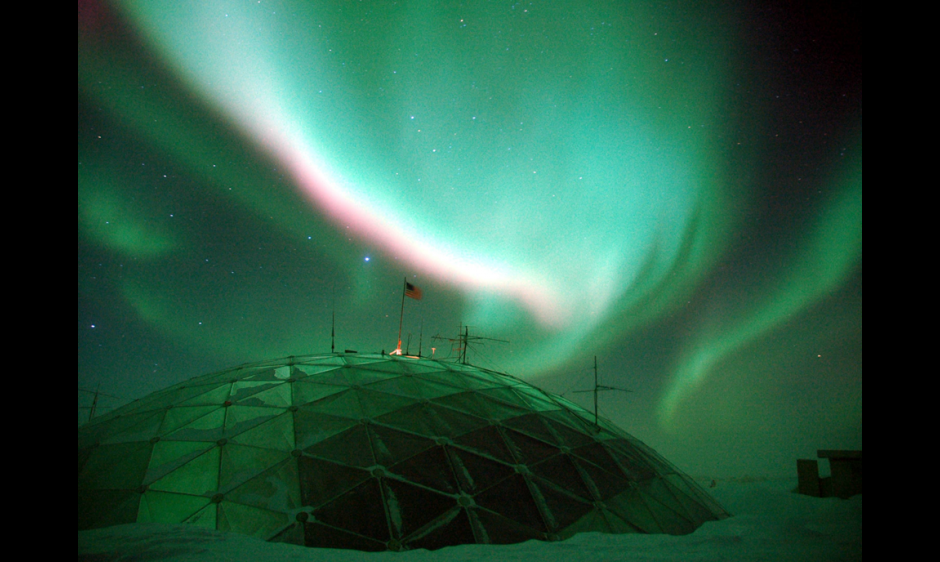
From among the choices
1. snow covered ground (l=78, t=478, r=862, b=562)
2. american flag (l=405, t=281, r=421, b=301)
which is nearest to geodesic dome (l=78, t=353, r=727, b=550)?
snow covered ground (l=78, t=478, r=862, b=562)

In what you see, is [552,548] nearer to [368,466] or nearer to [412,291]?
[368,466]

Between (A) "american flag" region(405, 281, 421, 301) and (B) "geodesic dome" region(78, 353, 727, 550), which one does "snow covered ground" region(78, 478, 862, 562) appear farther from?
(A) "american flag" region(405, 281, 421, 301)

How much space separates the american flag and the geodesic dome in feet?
20.7

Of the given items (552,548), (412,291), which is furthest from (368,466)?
(412,291)

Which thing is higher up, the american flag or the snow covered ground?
the american flag

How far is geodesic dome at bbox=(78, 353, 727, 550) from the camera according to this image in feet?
30.8

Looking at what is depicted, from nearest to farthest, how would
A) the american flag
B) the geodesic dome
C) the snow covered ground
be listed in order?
the snow covered ground → the geodesic dome → the american flag

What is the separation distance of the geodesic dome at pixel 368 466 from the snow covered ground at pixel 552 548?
89cm

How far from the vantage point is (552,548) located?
28.0 feet

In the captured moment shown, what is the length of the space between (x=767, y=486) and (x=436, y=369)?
47.9 feet

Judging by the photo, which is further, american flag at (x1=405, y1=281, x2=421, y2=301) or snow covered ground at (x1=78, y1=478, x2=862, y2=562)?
american flag at (x1=405, y1=281, x2=421, y2=301)

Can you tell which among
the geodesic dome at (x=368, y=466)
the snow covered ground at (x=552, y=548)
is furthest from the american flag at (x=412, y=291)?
the snow covered ground at (x=552, y=548)
